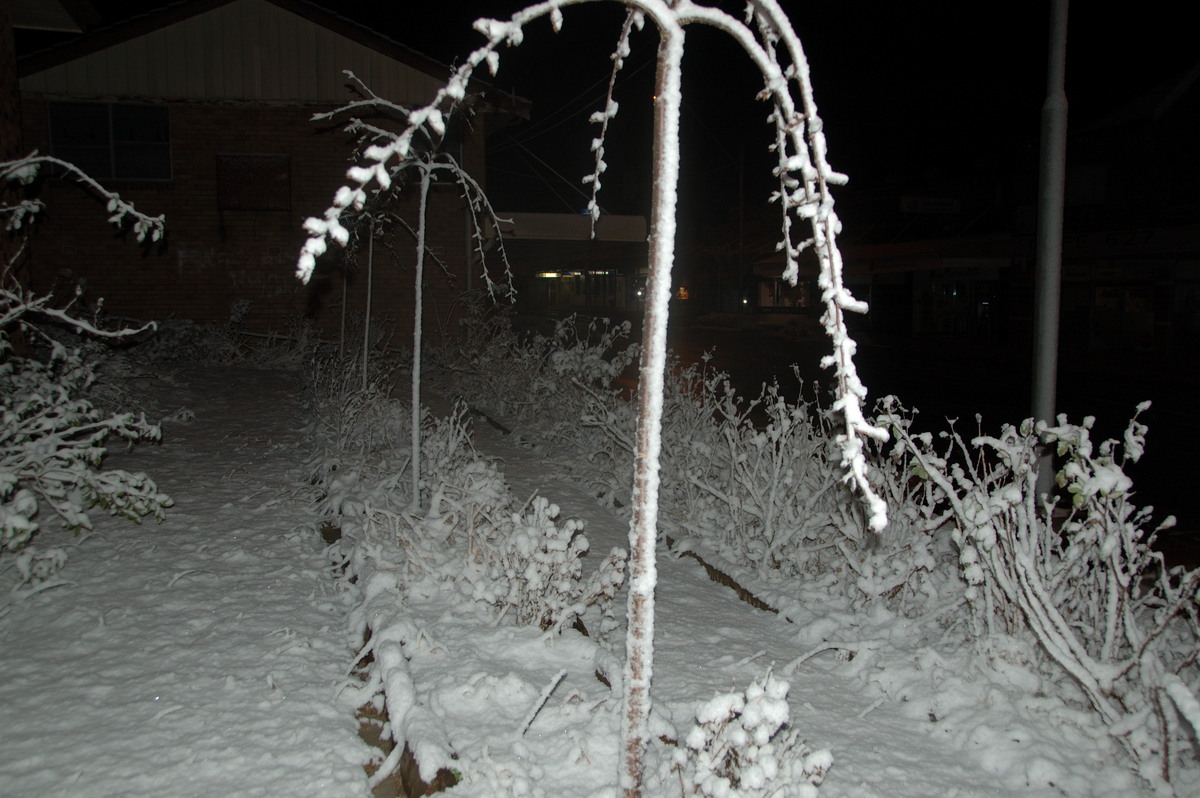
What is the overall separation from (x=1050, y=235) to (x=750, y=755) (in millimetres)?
4498

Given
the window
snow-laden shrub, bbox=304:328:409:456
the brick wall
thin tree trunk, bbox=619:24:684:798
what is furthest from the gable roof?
thin tree trunk, bbox=619:24:684:798

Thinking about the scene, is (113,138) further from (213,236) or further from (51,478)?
(51,478)

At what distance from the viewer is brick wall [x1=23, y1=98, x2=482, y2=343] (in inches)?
648

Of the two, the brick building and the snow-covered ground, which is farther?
the brick building

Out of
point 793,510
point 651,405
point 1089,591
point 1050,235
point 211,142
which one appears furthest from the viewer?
point 211,142

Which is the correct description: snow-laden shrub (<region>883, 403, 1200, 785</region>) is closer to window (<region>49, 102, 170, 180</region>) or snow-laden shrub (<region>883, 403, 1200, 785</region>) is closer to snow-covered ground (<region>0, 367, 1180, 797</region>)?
snow-covered ground (<region>0, 367, 1180, 797</region>)

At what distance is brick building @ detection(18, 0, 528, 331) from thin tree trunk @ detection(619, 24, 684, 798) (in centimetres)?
1393

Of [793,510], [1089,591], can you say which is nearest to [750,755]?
[1089,591]

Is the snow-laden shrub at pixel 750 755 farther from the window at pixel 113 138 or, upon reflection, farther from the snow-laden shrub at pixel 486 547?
the window at pixel 113 138

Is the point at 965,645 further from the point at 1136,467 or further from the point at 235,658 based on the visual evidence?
the point at 1136,467

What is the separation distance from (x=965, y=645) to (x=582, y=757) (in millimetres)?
1959

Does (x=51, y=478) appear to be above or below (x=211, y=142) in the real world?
below

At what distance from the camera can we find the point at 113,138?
16500 mm

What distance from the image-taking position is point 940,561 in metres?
4.76
